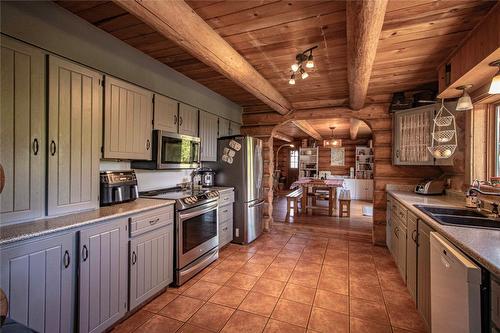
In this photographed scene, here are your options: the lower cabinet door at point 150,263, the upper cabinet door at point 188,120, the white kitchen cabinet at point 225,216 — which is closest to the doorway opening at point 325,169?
the white kitchen cabinet at point 225,216

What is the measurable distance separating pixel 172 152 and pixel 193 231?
0.95 meters

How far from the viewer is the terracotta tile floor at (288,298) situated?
191 centimetres

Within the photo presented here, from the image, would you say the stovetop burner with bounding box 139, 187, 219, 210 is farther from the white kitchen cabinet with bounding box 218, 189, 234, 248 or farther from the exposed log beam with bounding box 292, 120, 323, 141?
the exposed log beam with bounding box 292, 120, 323, 141

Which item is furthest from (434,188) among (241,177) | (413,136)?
(241,177)

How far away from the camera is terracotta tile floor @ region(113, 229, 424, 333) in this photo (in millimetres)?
1914

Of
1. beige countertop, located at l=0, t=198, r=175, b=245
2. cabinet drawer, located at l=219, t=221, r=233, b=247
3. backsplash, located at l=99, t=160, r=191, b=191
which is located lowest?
cabinet drawer, located at l=219, t=221, r=233, b=247

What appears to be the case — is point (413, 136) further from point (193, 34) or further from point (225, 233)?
point (193, 34)

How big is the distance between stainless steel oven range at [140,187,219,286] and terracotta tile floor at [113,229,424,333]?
0.15m

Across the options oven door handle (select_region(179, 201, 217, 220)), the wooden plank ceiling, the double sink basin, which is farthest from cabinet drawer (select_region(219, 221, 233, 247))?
the double sink basin

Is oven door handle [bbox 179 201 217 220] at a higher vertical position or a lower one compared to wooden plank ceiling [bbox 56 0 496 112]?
lower

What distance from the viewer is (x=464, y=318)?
3.84ft

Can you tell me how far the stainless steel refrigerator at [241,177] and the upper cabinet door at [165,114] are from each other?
1.05 m

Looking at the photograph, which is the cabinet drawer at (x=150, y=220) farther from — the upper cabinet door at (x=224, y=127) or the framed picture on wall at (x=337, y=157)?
the framed picture on wall at (x=337, y=157)

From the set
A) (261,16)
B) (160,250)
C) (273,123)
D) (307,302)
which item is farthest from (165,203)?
(273,123)
